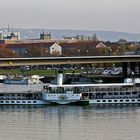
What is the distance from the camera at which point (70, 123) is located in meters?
33.1

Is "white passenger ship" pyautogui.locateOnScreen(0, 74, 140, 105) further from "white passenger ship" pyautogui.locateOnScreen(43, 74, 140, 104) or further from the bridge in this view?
the bridge

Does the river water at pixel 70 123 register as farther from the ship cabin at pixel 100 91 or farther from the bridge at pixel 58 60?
the bridge at pixel 58 60

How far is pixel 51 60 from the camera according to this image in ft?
173

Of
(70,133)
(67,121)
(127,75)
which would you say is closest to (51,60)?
(127,75)

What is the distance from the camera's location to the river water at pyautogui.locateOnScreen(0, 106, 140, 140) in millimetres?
29562

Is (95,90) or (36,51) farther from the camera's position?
(36,51)

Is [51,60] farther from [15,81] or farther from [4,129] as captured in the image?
[4,129]

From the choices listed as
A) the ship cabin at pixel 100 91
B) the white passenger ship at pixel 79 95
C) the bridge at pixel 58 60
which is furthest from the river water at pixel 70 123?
the bridge at pixel 58 60

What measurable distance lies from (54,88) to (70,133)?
38.5 ft

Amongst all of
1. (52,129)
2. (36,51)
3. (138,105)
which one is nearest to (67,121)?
(52,129)

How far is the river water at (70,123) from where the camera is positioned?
97.0 ft

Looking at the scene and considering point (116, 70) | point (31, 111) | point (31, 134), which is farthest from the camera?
point (116, 70)

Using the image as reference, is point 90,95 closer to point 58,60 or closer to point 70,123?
point 70,123

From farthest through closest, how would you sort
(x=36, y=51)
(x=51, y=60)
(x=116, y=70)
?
1. (x=36, y=51)
2. (x=116, y=70)
3. (x=51, y=60)
